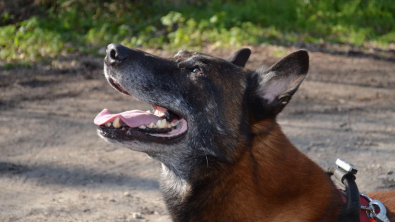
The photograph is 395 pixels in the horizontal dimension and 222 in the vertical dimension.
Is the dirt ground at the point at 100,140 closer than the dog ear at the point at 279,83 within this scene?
No

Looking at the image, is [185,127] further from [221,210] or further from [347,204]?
[347,204]

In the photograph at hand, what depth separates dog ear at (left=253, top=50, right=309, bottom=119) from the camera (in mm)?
3078

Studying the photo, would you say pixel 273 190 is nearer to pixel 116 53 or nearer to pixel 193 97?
pixel 193 97

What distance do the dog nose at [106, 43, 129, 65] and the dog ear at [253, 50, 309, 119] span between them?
93 centimetres

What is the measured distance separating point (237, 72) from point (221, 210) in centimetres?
100

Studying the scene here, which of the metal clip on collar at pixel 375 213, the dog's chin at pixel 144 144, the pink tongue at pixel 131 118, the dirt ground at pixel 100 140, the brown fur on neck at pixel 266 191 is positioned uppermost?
the pink tongue at pixel 131 118

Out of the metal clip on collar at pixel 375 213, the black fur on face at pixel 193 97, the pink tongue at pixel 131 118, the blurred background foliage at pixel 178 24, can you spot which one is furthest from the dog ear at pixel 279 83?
the blurred background foliage at pixel 178 24

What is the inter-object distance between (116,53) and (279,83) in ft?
3.65

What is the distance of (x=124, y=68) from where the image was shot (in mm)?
3188

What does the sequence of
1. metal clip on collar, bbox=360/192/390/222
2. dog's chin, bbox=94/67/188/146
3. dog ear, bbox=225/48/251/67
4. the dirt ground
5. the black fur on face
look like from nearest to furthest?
metal clip on collar, bbox=360/192/390/222 < dog's chin, bbox=94/67/188/146 < the black fur on face < dog ear, bbox=225/48/251/67 < the dirt ground

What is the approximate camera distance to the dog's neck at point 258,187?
2930mm

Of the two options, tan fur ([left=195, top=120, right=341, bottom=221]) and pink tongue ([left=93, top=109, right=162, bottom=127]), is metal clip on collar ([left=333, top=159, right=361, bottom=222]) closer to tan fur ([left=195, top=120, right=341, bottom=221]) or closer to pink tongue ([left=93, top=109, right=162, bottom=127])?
tan fur ([left=195, top=120, right=341, bottom=221])

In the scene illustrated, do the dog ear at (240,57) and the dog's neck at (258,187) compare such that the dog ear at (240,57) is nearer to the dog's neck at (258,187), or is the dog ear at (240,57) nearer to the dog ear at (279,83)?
the dog ear at (279,83)

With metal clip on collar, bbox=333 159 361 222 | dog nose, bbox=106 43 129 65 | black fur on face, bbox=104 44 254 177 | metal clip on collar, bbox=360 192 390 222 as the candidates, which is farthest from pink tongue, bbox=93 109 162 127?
metal clip on collar, bbox=360 192 390 222
